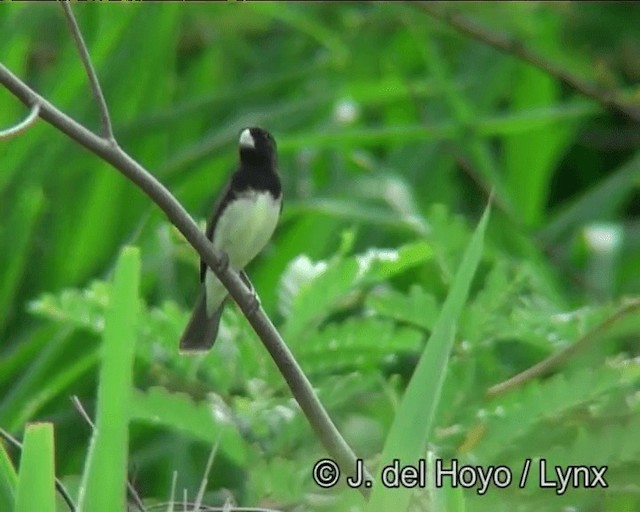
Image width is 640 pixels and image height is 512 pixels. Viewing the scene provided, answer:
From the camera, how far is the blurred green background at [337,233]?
75.7 inches

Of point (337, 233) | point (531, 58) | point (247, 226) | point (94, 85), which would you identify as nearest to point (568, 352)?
point (247, 226)

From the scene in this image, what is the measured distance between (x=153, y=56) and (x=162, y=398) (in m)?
2.00

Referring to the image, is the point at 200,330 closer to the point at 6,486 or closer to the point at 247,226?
the point at 247,226

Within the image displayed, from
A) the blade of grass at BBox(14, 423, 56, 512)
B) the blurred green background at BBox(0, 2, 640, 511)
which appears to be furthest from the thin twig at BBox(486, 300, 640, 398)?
the blade of grass at BBox(14, 423, 56, 512)

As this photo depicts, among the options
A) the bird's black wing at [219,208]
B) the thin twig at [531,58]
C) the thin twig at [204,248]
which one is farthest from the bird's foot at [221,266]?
the thin twig at [531,58]

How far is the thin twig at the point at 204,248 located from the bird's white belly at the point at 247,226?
0.65 meters

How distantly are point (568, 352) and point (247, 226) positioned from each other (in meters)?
0.51

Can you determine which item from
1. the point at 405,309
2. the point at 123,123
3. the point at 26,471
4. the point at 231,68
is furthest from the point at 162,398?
the point at 231,68

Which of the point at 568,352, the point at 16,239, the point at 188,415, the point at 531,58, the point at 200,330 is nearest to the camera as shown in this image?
the point at 188,415

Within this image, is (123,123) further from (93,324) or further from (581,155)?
(581,155)

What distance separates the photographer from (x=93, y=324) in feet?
7.59

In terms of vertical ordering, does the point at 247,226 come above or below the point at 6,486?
above

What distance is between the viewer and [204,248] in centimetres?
142

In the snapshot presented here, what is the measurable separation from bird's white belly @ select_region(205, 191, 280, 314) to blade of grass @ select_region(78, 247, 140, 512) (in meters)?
0.78
